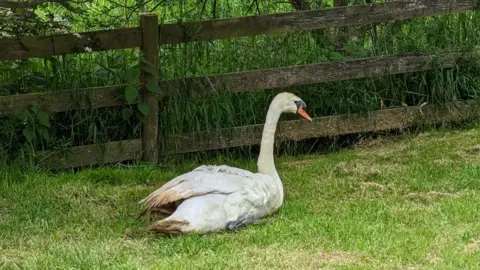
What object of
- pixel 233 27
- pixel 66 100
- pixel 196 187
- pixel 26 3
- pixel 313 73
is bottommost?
pixel 196 187

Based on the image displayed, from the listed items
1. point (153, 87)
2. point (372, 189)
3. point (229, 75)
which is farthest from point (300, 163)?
point (153, 87)

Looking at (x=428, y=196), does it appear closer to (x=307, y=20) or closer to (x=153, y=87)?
(x=307, y=20)

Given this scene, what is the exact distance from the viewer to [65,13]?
854cm

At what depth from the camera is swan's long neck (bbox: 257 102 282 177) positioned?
6586 millimetres

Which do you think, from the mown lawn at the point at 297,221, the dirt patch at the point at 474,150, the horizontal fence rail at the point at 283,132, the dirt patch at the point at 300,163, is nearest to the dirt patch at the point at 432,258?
the mown lawn at the point at 297,221

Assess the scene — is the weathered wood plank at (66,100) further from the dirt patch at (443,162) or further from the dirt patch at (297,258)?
the dirt patch at (443,162)

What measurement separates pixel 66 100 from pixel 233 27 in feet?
5.97

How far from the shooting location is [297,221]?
603cm

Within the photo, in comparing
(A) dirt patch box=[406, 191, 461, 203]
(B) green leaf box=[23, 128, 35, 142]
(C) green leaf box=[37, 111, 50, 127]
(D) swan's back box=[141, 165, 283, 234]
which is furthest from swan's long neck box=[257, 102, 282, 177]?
(B) green leaf box=[23, 128, 35, 142]

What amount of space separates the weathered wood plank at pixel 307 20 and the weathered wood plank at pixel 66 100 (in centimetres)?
76

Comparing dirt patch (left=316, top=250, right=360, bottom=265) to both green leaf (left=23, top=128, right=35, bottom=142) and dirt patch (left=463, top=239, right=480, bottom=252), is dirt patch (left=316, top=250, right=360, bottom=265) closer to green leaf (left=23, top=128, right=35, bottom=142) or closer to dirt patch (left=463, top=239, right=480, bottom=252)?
dirt patch (left=463, top=239, right=480, bottom=252)

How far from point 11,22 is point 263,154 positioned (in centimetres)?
267

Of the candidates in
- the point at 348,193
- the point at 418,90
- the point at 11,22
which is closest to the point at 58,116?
the point at 11,22

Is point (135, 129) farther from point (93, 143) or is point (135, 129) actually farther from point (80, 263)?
point (80, 263)
